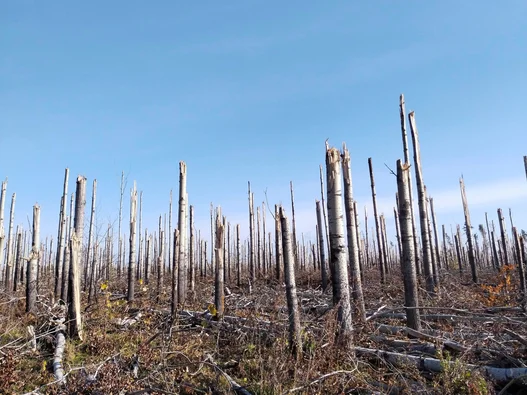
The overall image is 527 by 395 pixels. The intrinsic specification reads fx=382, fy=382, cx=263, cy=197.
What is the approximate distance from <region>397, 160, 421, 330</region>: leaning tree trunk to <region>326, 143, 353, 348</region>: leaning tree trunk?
1.39 metres

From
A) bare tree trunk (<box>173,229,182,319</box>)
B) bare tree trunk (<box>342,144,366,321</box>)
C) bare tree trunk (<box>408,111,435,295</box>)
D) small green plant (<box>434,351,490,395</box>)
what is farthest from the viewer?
bare tree trunk (<box>408,111,435,295</box>)

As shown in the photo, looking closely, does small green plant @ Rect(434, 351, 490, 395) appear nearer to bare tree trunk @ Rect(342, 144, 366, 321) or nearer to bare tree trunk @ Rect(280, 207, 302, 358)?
bare tree trunk @ Rect(280, 207, 302, 358)

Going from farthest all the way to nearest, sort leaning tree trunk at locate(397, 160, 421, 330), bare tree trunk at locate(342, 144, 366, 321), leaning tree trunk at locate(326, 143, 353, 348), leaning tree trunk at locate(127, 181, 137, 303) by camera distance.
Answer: leaning tree trunk at locate(127, 181, 137, 303), bare tree trunk at locate(342, 144, 366, 321), leaning tree trunk at locate(397, 160, 421, 330), leaning tree trunk at locate(326, 143, 353, 348)

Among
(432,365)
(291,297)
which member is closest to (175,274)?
(291,297)

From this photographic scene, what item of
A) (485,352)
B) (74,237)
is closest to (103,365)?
(74,237)

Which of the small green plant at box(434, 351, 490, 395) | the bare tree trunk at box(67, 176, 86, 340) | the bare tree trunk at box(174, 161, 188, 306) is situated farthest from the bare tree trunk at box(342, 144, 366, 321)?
the bare tree trunk at box(67, 176, 86, 340)

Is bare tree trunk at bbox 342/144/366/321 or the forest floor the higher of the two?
bare tree trunk at bbox 342/144/366/321

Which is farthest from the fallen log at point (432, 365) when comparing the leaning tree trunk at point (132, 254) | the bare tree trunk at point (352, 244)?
the leaning tree trunk at point (132, 254)

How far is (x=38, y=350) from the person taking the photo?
18.3ft

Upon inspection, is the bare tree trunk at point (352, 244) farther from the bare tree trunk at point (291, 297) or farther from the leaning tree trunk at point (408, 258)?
the bare tree trunk at point (291, 297)

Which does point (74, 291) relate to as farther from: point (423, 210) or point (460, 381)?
point (423, 210)

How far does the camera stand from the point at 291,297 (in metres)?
4.82

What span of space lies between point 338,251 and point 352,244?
2131 millimetres

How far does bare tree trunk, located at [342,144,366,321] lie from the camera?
614 cm
